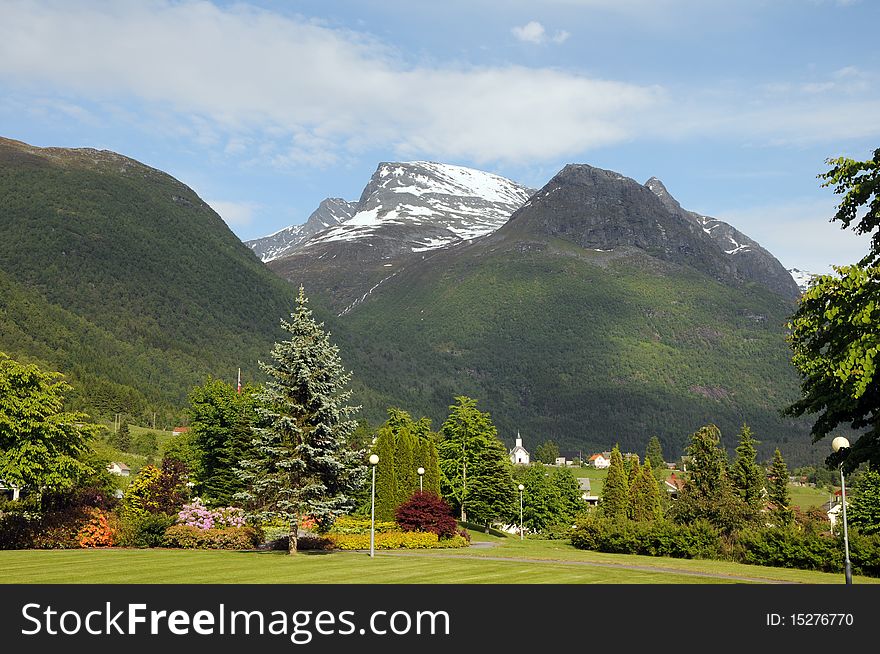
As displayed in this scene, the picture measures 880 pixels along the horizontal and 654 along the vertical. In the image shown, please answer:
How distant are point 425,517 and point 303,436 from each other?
31.5 feet

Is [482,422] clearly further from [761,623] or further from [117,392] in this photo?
[117,392]

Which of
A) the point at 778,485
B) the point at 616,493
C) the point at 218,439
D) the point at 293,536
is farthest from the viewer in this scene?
the point at 778,485

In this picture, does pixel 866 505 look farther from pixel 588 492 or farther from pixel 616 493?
pixel 588 492

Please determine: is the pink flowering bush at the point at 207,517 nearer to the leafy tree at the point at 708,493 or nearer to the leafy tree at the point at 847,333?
the leafy tree at the point at 708,493

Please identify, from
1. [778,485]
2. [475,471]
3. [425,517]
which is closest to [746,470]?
[778,485]

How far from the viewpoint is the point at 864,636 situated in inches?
571

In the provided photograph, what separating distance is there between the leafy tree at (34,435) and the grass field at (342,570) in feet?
13.2

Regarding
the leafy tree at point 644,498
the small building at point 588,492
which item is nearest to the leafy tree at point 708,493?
the leafy tree at point 644,498

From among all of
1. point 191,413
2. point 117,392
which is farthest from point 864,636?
point 117,392

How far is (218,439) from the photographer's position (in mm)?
55094

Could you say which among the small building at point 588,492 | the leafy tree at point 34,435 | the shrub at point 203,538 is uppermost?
the leafy tree at point 34,435

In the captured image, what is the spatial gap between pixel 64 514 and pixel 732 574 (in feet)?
96.2

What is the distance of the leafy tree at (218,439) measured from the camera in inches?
2093

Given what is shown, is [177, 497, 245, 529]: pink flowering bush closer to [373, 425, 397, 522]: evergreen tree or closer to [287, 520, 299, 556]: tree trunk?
[287, 520, 299, 556]: tree trunk
